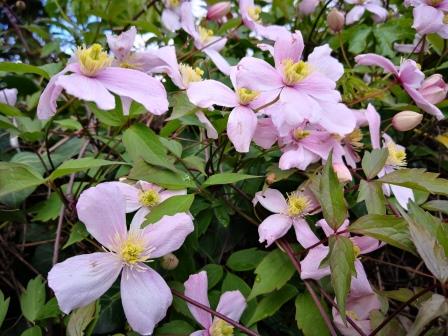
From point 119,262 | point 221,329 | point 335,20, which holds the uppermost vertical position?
point 335,20

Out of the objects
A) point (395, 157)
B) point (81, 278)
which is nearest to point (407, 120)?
point (395, 157)

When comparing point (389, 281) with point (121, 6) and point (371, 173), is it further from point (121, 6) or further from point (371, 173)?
point (121, 6)

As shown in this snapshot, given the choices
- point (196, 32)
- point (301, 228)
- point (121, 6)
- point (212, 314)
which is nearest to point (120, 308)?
point (212, 314)

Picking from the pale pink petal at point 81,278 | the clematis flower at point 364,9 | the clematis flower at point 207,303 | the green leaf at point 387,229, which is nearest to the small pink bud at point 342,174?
the green leaf at point 387,229

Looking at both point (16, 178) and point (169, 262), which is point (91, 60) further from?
point (169, 262)

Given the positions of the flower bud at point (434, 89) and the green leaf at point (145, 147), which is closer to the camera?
the green leaf at point (145, 147)

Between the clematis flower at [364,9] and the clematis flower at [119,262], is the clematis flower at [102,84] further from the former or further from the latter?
the clematis flower at [364,9]
